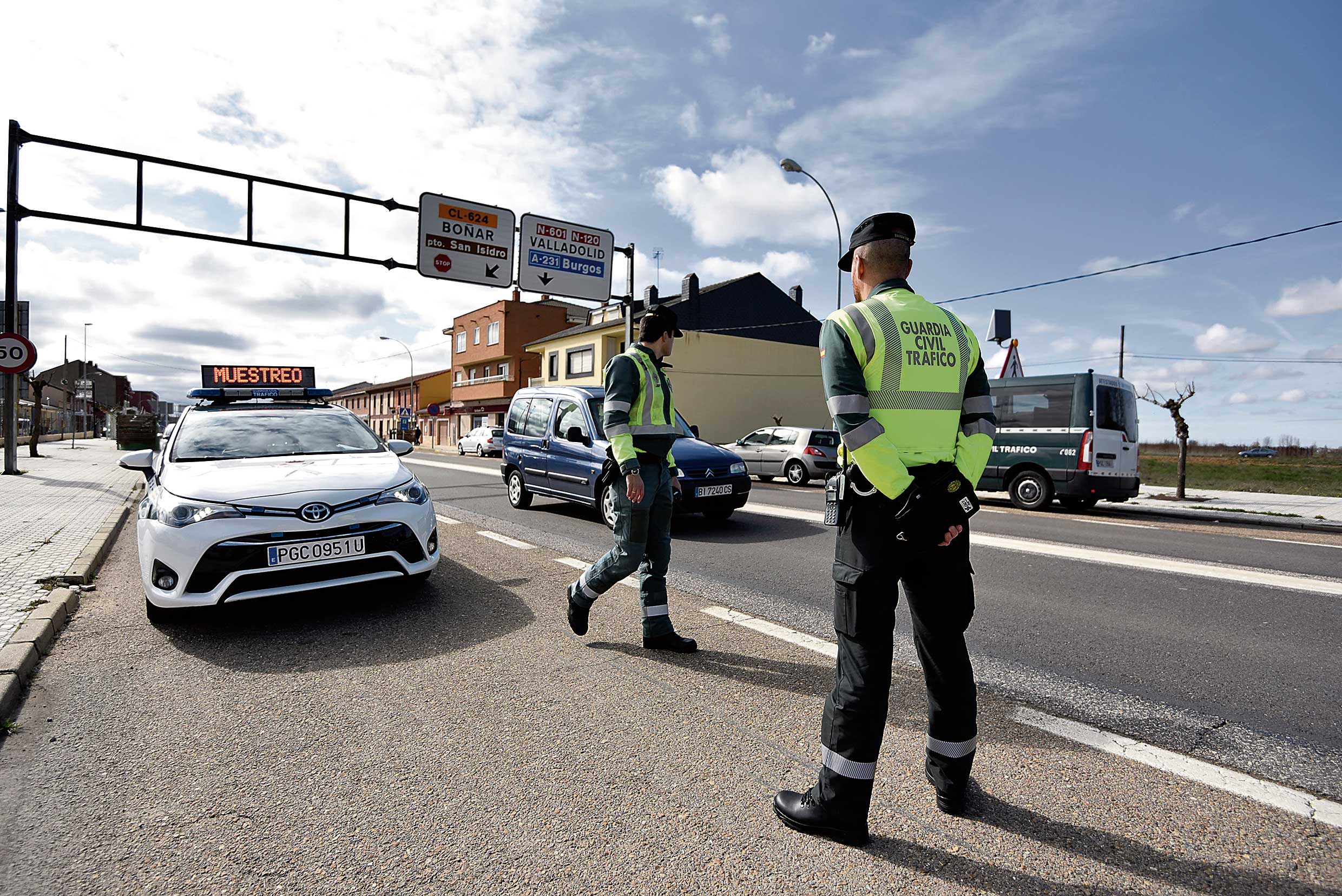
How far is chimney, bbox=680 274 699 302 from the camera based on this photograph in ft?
118

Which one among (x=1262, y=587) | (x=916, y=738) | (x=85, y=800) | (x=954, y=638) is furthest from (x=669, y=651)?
(x=1262, y=587)

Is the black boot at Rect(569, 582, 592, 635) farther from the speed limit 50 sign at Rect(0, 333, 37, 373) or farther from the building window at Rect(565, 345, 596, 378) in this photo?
the building window at Rect(565, 345, 596, 378)

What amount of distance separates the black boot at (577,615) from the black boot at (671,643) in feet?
1.21

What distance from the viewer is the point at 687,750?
2656 mm

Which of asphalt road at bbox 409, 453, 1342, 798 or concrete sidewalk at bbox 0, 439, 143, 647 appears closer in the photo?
asphalt road at bbox 409, 453, 1342, 798

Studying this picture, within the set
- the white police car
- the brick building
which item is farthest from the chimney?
the white police car

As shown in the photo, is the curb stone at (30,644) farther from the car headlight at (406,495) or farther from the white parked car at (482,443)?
the white parked car at (482,443)

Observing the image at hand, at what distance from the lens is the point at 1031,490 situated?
1220 centimetres

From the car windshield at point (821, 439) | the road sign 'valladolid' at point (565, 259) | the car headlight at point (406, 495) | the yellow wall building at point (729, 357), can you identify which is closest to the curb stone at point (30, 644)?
the car headlight at point (406, 495)

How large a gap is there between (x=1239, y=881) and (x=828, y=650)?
2.07m

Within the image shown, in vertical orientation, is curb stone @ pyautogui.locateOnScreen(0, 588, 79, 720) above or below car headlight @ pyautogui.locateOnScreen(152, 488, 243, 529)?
below

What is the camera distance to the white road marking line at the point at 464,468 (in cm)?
1781

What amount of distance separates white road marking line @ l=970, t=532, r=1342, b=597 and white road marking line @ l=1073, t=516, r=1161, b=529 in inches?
114

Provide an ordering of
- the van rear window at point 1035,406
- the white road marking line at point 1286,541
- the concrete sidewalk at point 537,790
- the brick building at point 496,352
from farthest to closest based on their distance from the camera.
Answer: the brick building at point 496,352, the van rear window at point 1035,406, the white road marking line at point 1286,541, the concrete sidewalk at point 537,790
